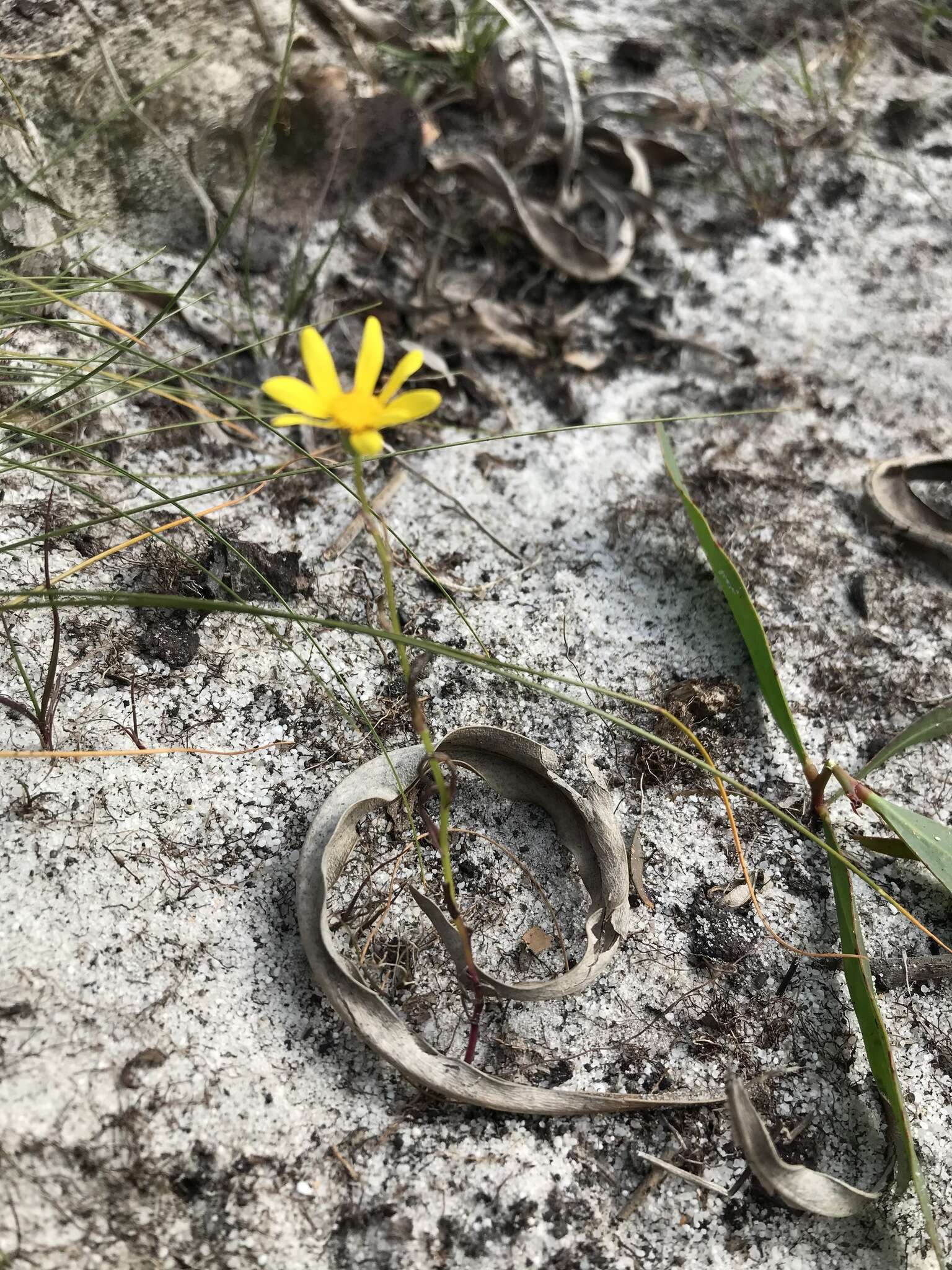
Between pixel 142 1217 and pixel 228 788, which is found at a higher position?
pixel 228 788

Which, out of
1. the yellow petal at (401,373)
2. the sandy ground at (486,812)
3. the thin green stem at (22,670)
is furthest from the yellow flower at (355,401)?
the sandy ground at (486,812)

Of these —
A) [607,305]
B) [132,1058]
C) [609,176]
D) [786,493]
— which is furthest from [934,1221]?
[609,176]

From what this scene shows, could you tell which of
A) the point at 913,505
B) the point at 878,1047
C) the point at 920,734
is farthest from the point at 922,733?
the point at 913,505

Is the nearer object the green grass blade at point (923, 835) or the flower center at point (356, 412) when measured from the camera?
the flower center at point (356, 412)

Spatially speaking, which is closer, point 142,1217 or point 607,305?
point 142,1217

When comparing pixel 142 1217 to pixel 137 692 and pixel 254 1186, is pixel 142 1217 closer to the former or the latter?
pixel 254 1186

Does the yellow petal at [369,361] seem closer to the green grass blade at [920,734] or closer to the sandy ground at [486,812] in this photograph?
the sandy ground at [486,812]

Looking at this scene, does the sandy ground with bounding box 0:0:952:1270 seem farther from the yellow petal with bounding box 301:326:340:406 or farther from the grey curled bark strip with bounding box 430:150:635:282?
the yellow petal with bounding box 301:326:340:406

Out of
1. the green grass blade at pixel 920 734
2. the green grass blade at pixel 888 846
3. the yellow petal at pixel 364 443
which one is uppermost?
the yellow petal at pixel 364 443
